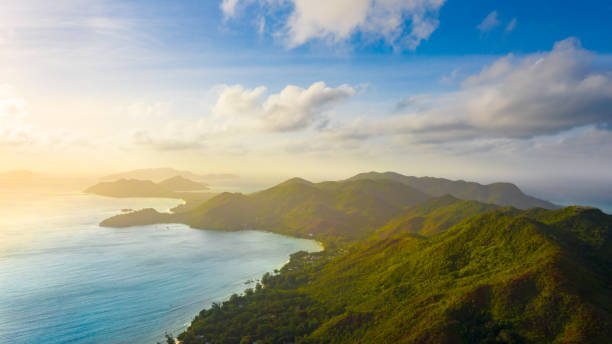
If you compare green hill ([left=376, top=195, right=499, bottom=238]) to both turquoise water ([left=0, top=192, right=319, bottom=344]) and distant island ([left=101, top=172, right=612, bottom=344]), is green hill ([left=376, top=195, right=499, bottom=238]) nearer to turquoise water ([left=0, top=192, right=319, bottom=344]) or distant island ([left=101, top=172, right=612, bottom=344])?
turquoise water ([left=0, top=192, right=319, bottom=344])

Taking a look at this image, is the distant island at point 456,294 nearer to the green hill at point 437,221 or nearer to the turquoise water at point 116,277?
the turquoise water at point 116,277

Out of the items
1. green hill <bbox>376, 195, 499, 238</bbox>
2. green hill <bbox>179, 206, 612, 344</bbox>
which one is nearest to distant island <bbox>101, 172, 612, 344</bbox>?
green hill <bbox>179, 206, 612, 344</bbox>

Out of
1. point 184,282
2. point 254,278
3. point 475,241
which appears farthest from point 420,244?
point 184,282

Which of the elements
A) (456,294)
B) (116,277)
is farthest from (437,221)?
(116,277)

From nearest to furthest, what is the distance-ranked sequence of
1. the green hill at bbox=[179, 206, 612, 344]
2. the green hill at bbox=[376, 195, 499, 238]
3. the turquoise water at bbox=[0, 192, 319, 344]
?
the green hill at bbox=[179, 206, 612, 344]
the turquoise water at bbox=[0, 192, 319, 344]
the green hill at bbox=[376, 195, 499, 238]

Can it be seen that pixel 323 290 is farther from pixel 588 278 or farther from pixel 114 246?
pixel 114 246

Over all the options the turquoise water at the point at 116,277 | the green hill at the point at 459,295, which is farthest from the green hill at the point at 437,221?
the green hill at the point at 459,295
